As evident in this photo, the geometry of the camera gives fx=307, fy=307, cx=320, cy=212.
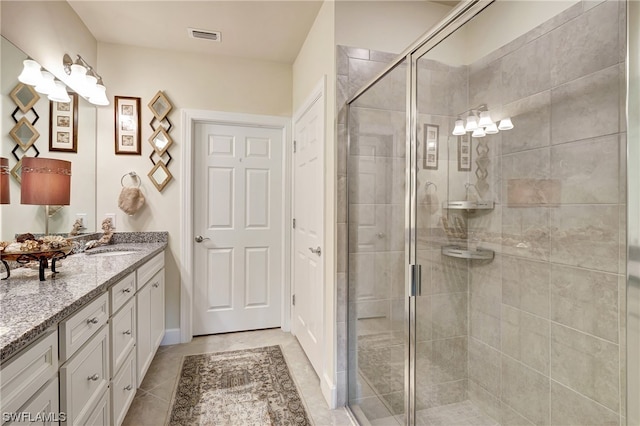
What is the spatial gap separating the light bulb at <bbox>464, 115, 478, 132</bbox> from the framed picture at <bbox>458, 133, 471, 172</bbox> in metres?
0.04

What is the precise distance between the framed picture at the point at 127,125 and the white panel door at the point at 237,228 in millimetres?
479

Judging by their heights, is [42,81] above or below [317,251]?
above

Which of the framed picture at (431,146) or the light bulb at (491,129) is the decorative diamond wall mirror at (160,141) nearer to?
the framed picture at (431,146)

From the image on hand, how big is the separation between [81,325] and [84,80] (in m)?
1.91

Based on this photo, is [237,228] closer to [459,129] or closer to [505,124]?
[459,129]

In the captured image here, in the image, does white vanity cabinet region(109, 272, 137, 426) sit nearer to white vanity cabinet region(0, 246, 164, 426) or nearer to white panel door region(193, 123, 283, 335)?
white vanity cabinet region(0, 246, 164, 426)

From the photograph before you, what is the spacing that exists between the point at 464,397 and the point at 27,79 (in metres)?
2.99

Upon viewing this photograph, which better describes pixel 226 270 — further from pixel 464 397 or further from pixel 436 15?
pixel 436 15

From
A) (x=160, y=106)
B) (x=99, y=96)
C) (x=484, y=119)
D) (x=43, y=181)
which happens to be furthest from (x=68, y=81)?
(x=484, y=119)

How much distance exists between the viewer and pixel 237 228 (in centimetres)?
291

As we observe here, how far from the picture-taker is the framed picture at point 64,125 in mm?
1929

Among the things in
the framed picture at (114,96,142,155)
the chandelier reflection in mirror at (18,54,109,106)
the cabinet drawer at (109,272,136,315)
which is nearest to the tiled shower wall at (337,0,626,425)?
the cabinet drawer at (109,272,136,315)

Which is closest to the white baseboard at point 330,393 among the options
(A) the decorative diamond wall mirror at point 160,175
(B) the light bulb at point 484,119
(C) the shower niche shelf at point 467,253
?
(C) the shower niche shelf at point 467,253

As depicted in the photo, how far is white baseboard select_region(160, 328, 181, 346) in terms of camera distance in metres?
2.67
